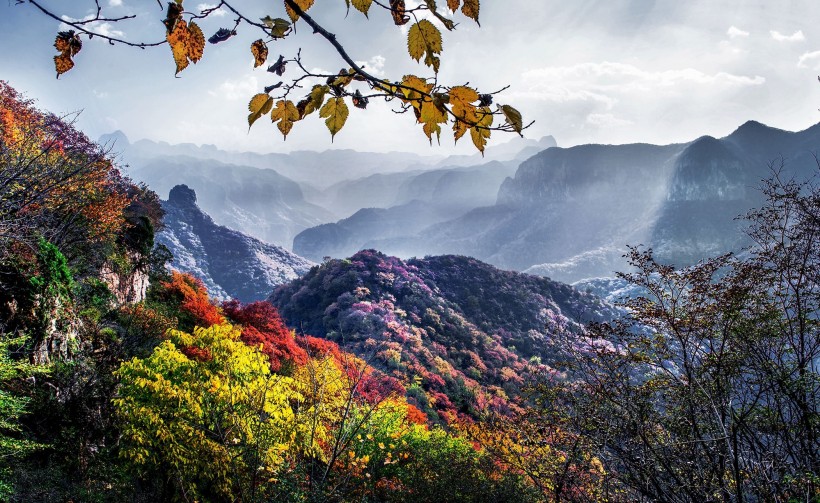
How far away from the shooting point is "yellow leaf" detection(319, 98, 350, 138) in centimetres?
106

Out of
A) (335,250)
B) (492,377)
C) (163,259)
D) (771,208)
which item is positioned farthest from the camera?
(335,250)

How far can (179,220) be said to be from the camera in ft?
200

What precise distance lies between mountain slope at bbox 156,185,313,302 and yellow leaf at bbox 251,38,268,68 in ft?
178

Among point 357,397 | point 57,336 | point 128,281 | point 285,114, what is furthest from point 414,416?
point 285,114

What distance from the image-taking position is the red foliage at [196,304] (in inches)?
539

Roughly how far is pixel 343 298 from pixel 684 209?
247ft

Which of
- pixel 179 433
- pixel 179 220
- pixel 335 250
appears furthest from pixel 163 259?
pixel 335 250

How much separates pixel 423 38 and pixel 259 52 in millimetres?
496

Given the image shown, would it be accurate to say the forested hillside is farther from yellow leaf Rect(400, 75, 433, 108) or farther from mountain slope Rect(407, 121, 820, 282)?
mountain slope Rect(407, 121, 820, 282)

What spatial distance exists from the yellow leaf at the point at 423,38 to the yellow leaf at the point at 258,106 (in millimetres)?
387

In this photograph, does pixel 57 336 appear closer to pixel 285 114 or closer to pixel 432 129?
pixel 285 114

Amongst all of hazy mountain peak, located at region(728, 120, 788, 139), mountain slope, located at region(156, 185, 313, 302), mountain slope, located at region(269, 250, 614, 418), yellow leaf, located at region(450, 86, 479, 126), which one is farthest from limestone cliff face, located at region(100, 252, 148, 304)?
hazy mountain peak, located at region(728, 120, 788, 139)

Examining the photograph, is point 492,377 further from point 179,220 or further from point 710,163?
point 710,163

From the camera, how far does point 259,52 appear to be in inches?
44.5
